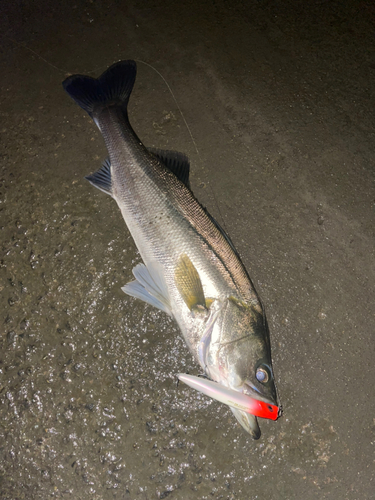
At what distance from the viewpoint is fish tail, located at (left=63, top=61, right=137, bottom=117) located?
2453mm

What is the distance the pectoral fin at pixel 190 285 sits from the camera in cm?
202

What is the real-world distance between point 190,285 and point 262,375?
2.24ft

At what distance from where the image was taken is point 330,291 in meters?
2.56

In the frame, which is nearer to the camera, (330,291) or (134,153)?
(134,153)

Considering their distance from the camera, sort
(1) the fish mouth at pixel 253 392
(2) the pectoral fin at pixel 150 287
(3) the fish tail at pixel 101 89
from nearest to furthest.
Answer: (1) the fish mouth at pixel 253 392
(2) the pectoral fin at pixel 150 287
(3) the fish tail at pixel 101 89

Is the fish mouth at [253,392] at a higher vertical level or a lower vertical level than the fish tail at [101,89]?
lower

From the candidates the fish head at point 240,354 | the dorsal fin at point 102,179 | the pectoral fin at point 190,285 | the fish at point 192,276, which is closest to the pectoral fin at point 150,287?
the fish at point 192,276

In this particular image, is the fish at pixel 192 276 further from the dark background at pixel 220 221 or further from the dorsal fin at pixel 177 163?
the dark background at pixel 220 221

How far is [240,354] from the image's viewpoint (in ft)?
6.44

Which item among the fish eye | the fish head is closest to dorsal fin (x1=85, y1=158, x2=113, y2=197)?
the fish head

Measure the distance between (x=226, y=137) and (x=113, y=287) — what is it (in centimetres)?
153

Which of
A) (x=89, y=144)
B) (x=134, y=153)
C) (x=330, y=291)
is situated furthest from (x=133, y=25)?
(x=330, y=291)

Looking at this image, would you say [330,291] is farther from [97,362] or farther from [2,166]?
[2,166]

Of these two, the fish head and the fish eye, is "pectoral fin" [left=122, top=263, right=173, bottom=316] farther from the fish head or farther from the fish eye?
the fish eye
